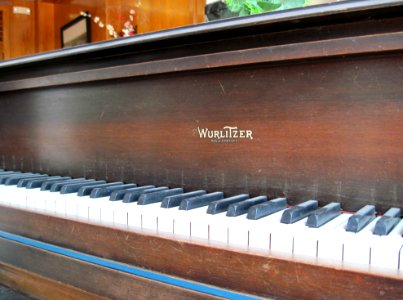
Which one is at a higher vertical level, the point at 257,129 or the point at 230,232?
the point at 257,129

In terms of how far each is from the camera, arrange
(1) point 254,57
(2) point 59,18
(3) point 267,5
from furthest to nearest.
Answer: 1. (2) point 59,18
2. (3) point 267,5
3. (1) point 254,57

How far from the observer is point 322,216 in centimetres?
77

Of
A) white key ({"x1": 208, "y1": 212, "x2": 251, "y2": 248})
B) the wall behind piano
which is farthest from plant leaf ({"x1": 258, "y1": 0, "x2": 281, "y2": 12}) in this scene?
the wall behind piano

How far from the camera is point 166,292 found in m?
0.81

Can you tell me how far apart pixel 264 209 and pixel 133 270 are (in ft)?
0.97

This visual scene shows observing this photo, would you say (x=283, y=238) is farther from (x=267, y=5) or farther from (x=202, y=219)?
(x=267, y=5)

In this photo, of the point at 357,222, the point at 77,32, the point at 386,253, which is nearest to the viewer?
the point at 386,253

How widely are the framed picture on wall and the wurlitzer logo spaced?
4552 millimetres

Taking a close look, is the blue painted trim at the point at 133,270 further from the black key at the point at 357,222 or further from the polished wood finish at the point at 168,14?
the polished wood finish at the point at 168,14

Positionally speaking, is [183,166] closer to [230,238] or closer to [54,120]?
[230,238]

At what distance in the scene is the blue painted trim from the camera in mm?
736

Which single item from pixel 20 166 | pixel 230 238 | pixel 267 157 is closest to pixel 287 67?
pixel 267 157

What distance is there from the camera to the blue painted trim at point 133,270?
0.74 meters

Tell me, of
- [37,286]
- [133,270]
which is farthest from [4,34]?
[133,270]
